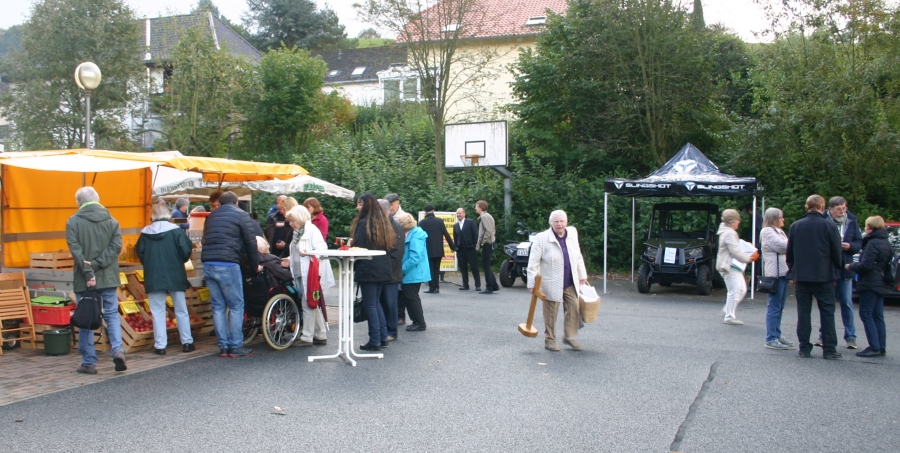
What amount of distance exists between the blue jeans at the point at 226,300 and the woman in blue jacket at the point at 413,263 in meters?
2.19

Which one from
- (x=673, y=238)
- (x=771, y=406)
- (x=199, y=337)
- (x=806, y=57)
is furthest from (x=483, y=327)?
(x=806, y=57)

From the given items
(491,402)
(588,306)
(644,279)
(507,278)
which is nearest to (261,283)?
(491,402)

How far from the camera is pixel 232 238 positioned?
8086 mm

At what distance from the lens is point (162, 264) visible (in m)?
8.07

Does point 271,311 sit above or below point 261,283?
below

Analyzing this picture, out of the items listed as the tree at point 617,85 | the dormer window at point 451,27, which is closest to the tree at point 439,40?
the dormer window at point 451,27

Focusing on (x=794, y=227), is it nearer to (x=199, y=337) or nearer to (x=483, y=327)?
(x=483, y=327)

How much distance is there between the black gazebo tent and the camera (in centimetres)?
1388

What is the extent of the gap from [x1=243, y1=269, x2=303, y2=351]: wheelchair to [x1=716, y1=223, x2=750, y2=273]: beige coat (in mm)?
6301

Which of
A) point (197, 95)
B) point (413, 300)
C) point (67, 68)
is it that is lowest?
point (413, 300)

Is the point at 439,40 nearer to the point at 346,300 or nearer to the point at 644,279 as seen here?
the point at 644,279

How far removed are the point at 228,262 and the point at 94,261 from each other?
1.32 meters

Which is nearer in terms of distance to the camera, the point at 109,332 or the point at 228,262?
the point at 109,332

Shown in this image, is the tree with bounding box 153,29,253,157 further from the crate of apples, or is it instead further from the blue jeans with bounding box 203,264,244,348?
the blue jeans with bounding box 203,264,244,348
